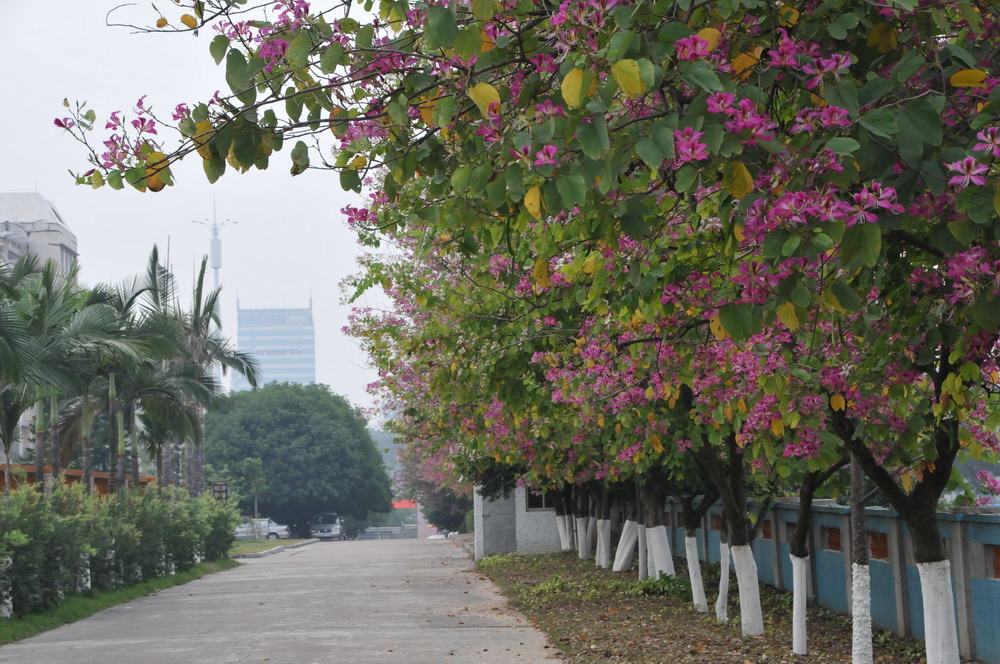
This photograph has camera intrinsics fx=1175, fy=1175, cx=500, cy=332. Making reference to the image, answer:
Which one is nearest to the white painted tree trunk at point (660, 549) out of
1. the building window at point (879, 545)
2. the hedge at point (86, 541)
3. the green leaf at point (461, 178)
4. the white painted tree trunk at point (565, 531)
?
the building window at point (879, 545)

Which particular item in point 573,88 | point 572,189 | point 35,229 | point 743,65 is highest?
point 35,229

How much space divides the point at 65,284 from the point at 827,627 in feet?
51.9

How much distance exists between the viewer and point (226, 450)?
259 ft

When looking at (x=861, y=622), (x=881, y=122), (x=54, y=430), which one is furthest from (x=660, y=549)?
(x=881, y=122)

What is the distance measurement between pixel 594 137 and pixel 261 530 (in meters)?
75.4

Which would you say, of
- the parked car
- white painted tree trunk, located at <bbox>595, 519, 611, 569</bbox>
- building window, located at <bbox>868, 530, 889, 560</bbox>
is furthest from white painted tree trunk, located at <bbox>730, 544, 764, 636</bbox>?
the parked car

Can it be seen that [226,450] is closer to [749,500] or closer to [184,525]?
[184,525]

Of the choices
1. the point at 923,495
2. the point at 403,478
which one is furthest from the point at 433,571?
the point at 403,478

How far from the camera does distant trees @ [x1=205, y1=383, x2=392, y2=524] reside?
260ft

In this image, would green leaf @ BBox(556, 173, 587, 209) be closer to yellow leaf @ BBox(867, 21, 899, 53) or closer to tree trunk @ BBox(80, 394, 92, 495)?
yellow leaf @ BBox(867, 21, 899, 53)

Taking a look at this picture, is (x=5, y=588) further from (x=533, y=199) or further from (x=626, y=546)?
(x=533, y=199)

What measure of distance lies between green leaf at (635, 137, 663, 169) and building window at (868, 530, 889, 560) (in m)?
11.1

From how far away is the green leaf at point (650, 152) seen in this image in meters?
3.59

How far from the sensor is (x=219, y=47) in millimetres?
4793
